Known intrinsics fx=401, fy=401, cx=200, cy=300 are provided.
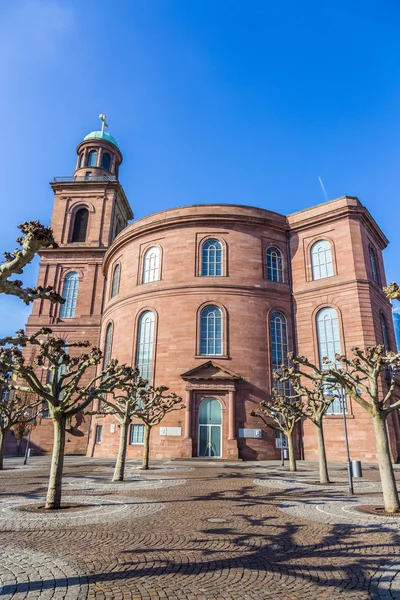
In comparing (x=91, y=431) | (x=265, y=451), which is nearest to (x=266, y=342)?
(x=265, y=451)

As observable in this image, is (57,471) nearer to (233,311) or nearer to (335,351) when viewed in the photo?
(233,311)

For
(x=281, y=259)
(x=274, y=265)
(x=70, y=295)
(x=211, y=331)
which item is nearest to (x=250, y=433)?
(x=211, y=331)

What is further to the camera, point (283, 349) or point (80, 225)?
point (80, 225)

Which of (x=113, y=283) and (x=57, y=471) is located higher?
(x=113, y=283)

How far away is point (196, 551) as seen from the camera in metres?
6.48

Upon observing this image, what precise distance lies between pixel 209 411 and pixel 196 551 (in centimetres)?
2061

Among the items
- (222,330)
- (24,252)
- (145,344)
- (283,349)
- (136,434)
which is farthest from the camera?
(145,344)

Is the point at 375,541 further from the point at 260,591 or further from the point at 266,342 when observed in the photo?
the point at 266,342

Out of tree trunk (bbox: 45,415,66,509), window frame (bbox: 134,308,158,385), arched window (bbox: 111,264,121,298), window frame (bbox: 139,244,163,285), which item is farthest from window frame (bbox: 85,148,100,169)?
tree trunk (bbox: 45,415,66,509)

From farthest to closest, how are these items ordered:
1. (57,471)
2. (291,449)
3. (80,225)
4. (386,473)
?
(80,225) < (291,449) < (57,471) < (386,473)

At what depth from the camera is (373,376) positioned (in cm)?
1151

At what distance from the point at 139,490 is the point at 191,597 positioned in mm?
9204

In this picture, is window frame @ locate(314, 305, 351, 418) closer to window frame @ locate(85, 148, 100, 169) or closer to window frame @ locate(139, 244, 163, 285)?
window frame @ locate(139, 244, 163, 285)

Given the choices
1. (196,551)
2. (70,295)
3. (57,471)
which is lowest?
(196,551)
